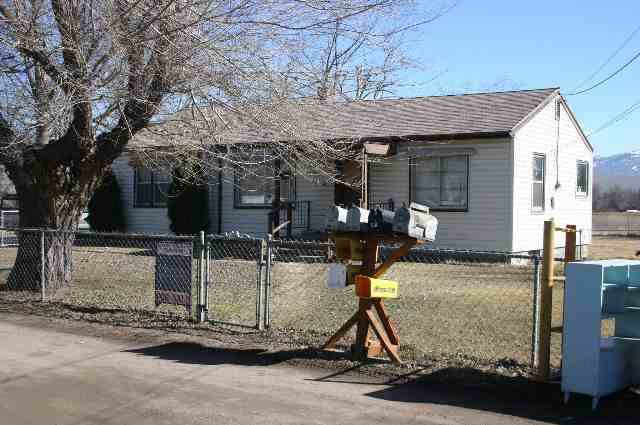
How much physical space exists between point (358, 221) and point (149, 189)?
1748cm

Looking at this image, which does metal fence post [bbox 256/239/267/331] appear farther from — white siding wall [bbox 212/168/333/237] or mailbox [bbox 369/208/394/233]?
white siding wall [bbox 212/168/333/237]

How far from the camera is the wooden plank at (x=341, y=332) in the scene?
788 cm

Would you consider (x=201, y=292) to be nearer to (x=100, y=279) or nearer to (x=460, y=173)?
(x=100, y=279)

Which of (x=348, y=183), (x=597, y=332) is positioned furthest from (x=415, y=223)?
(x=348, y=183)

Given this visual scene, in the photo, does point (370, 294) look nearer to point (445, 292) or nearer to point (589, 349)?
point (589, 349)

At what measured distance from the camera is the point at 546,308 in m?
6.97

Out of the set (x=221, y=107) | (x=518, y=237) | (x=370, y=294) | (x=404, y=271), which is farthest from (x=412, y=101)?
(x=370, y=294)

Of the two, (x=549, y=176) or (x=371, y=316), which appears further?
(x=549, y=176)

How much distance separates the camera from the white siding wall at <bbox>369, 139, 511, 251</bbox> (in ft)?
58.5

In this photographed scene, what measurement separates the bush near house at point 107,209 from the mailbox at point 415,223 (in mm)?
18118

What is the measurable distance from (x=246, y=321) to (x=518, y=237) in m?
10.00

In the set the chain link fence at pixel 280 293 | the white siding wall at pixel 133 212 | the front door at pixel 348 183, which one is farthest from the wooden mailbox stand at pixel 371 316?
the white siding wall at pixel 133 212

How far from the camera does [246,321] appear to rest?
9984mm

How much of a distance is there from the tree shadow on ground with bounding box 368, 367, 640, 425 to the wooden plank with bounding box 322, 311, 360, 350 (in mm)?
954
